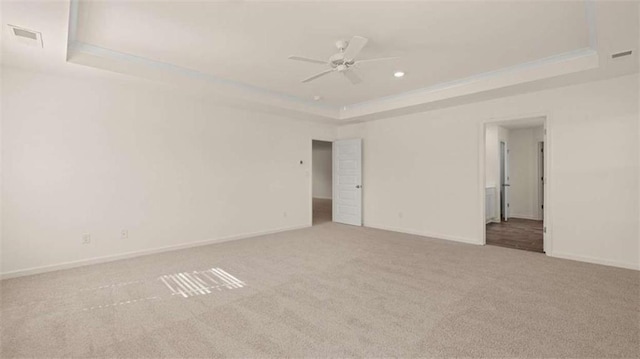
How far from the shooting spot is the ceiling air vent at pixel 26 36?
268 cm

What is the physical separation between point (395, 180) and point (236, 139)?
3.41m

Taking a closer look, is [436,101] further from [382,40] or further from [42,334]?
[42,334]

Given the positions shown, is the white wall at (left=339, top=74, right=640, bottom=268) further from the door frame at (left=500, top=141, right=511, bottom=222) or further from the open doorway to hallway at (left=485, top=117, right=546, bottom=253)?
the door frame at (left=500, top=141, right=511, bottom=222)

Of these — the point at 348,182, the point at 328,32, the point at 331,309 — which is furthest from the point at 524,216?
the point at 328,32

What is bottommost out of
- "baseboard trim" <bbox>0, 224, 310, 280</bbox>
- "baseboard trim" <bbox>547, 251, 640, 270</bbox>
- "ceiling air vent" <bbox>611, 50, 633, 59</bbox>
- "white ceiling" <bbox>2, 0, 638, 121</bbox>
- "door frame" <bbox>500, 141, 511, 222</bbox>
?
"baseboard trim" <bbox>547, 251, 640, 270</bbox>

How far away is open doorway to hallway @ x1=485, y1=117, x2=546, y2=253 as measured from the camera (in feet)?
23.9

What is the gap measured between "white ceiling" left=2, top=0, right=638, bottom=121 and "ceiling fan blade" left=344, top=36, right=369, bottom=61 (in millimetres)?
202

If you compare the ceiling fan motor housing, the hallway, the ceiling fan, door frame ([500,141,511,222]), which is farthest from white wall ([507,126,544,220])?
the ceiling fan motor housing

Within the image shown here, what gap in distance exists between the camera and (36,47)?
302 centimetres

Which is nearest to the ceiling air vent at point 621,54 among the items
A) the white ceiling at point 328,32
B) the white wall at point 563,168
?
the white ceiling at point 328,32

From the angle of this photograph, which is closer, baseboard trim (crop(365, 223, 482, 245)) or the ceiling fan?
the ceiling fan

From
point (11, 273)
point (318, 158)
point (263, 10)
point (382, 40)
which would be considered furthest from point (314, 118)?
point (318, 158)

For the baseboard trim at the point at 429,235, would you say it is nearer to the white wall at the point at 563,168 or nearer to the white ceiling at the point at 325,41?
the white wall at the point at 563,168

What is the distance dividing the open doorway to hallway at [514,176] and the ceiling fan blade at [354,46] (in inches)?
206
